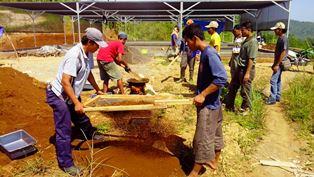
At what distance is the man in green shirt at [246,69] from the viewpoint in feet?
16.6

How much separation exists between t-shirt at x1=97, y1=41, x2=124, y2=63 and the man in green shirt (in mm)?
2406

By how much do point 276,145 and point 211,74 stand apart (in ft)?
7.10

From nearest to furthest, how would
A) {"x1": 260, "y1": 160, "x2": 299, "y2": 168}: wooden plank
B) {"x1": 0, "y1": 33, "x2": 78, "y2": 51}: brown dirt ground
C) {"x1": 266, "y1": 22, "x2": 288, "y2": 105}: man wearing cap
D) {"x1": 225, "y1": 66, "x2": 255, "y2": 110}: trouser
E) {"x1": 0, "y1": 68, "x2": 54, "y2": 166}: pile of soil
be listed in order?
{"x1": 260, "y1": 160, "x2": 299, "y2": 168}: wooden plank
{"x1": 0, "y1": 68, "x2": 54, "y2": 166}: pile of soil
{"x1": 225, "y1": 66, "x2": 255, "y2": 110}: trouser
{"x1": 266, "y1": 22, "x2": 288, "y2": 105}: man wearing cap
{"x1": 0, "y1": 33, "x2": 78, "y2": 51}: brown dirt ground

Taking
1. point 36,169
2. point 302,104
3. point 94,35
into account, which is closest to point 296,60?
point 302,104

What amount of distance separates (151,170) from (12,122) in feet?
8.52

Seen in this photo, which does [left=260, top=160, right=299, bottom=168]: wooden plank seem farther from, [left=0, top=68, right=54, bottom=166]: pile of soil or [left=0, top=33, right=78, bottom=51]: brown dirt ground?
[left=0, top=33, right=78, bottom=51]: brown dirt ground

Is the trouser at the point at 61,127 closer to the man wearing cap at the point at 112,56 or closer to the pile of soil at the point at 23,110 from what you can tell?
the pile of soil at the point at 23,110

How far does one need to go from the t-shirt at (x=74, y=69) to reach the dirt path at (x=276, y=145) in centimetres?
243

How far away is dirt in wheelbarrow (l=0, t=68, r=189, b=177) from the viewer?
11.3ft

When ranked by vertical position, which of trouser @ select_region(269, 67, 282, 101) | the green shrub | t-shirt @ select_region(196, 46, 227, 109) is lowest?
the green shrub

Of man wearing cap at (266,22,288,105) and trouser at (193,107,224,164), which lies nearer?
trouser at (193,107,224,164)

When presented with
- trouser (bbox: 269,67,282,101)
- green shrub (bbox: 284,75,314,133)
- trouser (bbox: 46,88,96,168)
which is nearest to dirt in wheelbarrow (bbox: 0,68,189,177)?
trouser (bbox: 46,88,96,168)

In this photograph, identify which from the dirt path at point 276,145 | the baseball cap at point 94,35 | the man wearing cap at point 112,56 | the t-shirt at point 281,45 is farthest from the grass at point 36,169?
the t-shirt at point 281,45

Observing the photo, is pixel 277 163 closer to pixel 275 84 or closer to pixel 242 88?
pixel 242 88
